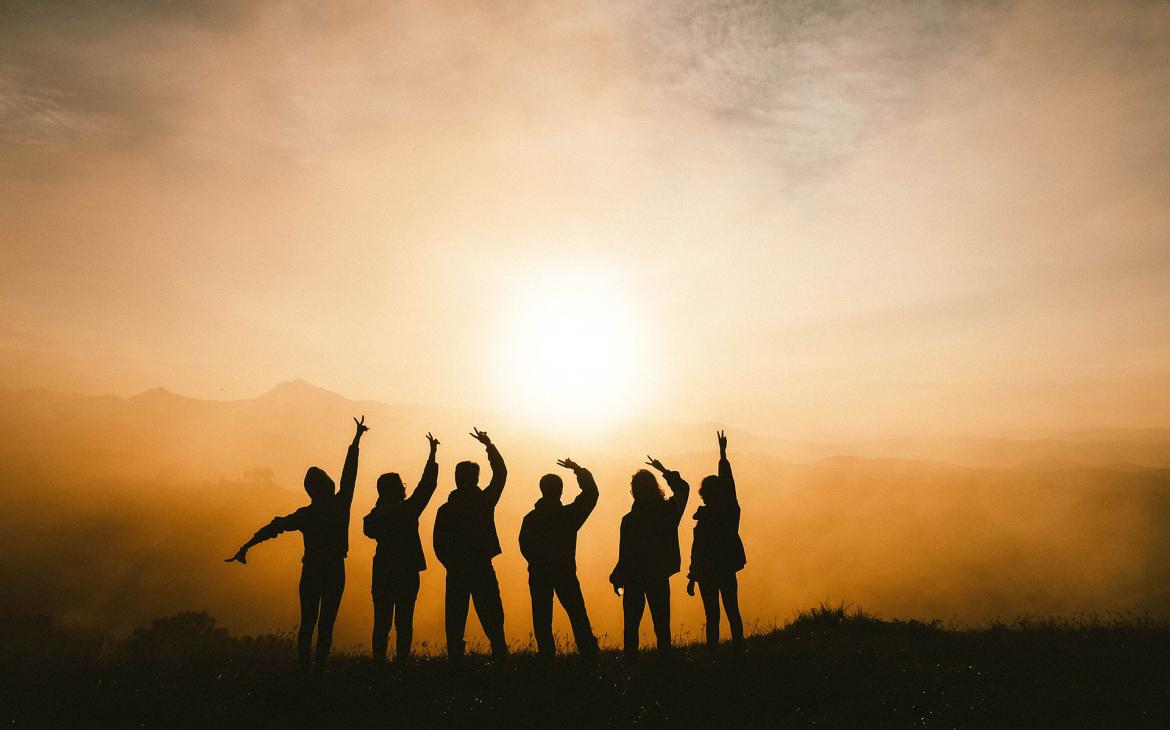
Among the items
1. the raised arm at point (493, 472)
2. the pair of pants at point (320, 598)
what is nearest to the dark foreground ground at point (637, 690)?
the pair of pants at point (320, 598)

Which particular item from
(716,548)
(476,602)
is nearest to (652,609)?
(716,548)

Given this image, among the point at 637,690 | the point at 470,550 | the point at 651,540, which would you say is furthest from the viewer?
the point at 651,540

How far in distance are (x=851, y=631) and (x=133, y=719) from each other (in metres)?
12.4

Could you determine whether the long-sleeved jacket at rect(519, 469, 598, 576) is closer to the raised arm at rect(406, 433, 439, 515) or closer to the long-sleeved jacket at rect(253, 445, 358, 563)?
the raised arm at rect(406, 433, 439, 515)

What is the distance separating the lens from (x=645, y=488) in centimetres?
→ 943

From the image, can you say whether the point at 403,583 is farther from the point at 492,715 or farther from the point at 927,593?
the point at 927,593

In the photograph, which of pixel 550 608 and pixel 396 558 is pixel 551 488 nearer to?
pixel 550 608

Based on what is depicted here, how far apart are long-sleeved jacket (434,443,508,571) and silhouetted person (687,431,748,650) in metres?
3.26

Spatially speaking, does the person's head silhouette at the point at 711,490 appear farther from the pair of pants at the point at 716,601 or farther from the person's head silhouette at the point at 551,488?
the person's head silhouette at the point at 551,488

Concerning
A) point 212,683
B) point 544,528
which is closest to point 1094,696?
point 544,528

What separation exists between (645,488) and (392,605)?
415 cm

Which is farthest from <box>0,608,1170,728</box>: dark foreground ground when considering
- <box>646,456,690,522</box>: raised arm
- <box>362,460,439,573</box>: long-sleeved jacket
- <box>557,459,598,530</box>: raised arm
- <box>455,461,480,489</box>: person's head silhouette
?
<box>455,461,480,489</box>: person's head silhouette

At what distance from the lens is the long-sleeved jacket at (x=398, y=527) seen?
8.79m

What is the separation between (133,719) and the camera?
6469mm
